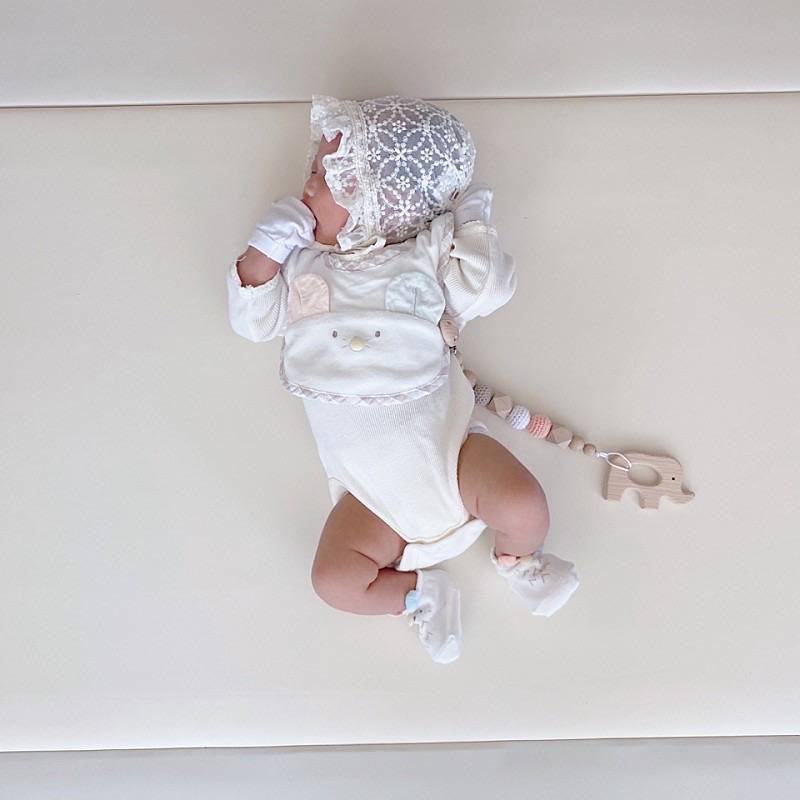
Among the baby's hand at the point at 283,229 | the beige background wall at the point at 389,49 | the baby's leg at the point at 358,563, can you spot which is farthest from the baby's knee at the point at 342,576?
the beige background wall at the point at 389,49

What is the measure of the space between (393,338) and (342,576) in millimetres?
337

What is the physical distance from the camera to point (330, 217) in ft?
3.72

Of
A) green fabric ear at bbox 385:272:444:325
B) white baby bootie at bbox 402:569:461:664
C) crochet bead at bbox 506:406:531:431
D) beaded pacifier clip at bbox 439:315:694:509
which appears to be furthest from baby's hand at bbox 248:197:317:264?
white baby bootie at bbox 402:569:461:664

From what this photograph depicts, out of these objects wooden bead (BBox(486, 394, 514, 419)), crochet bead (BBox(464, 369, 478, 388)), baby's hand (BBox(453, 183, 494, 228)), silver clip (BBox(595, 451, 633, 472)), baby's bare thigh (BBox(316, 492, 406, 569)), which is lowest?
baby's bare thigh (BBox(316, 492, 406, 569))

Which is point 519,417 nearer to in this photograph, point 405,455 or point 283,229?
point 405,455

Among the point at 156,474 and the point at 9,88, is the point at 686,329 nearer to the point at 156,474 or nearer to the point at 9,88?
the point at 156,474

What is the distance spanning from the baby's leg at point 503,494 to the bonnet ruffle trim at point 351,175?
32 centimetres

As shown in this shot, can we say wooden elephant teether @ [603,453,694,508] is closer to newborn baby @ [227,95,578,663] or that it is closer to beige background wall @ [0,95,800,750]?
beige background wall @ [0,95,800,750]

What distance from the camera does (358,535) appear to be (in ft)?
3.76

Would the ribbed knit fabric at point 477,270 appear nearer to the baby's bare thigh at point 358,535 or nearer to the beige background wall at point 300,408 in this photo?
the beige background wall at point 300,408

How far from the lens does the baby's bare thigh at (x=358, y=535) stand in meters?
1.15

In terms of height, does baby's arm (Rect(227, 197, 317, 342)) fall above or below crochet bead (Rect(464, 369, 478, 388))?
above

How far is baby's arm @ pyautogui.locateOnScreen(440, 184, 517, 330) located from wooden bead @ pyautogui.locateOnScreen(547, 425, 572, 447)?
217 millimetres

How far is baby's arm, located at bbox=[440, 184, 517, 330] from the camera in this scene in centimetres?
111
